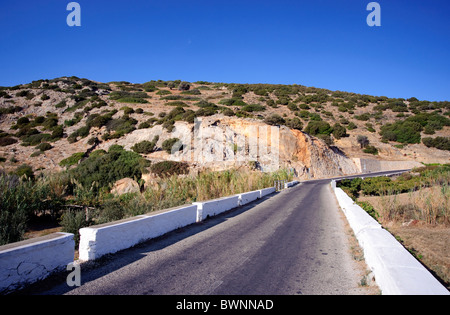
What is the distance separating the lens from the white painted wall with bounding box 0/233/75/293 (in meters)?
3.45

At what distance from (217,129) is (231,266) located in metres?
30.1

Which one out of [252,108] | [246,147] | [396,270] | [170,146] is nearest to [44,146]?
[170,146]

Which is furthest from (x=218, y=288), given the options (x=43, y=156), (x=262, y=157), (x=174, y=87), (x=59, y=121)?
(x=174, y=87)

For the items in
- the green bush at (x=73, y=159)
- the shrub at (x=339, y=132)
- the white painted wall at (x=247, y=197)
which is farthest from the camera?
the shrub at (x=339, y=132)

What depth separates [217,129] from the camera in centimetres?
3425

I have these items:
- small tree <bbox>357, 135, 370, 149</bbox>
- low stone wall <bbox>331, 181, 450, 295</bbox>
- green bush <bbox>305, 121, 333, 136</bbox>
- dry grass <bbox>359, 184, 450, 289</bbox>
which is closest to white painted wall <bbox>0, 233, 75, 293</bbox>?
low stone wall <bbox>331, 181, 450, 295</bbox>

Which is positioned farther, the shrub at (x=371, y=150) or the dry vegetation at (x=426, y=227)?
the shrub at (x=371, y=150)

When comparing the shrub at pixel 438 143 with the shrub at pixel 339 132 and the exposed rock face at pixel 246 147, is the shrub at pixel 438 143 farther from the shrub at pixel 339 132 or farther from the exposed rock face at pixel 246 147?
the exposed rock face at pixel 246 147

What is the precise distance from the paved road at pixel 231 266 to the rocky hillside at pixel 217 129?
764 inches

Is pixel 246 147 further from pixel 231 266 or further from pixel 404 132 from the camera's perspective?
pixel 404 132

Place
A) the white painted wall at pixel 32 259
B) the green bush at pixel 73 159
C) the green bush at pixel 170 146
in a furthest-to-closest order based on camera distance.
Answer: the green bush at pixel 73 159
the green bush at pixel 170 146
the white painted wall at pixel 32 259

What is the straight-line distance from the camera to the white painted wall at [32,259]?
11.3 feet

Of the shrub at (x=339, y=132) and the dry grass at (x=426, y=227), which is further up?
the shrub at (x=339, y=132)

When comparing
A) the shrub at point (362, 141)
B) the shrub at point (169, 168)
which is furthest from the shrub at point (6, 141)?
the shrub at point (362, 141)
